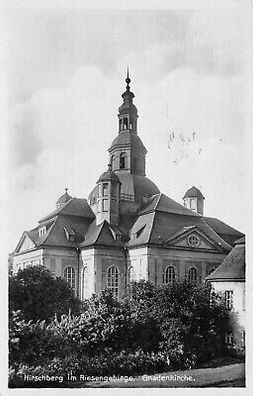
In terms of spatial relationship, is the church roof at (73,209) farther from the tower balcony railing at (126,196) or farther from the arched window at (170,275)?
the arched window at (170,275)

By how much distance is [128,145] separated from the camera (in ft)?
14.9

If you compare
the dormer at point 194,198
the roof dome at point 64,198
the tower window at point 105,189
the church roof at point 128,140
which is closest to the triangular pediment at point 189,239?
the dormer at point 194,198

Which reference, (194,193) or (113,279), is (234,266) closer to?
(194,193)

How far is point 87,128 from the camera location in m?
4.52

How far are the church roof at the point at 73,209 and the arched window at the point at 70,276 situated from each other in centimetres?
48

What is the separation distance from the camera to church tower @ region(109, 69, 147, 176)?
4492 mm

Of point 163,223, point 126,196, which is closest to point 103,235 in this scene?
point 126,196

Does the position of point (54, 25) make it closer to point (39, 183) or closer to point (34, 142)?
point (34, 142)

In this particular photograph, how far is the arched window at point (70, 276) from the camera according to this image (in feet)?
15.5

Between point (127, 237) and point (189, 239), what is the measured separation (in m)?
0.54

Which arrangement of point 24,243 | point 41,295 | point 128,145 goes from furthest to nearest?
1. point 41,295
2. point 128,145
3. point 24,243

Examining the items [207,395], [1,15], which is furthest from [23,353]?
[1,15]

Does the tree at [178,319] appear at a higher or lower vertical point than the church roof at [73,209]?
lower

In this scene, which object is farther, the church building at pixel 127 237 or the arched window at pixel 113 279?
the arched window at pixel 113 279
